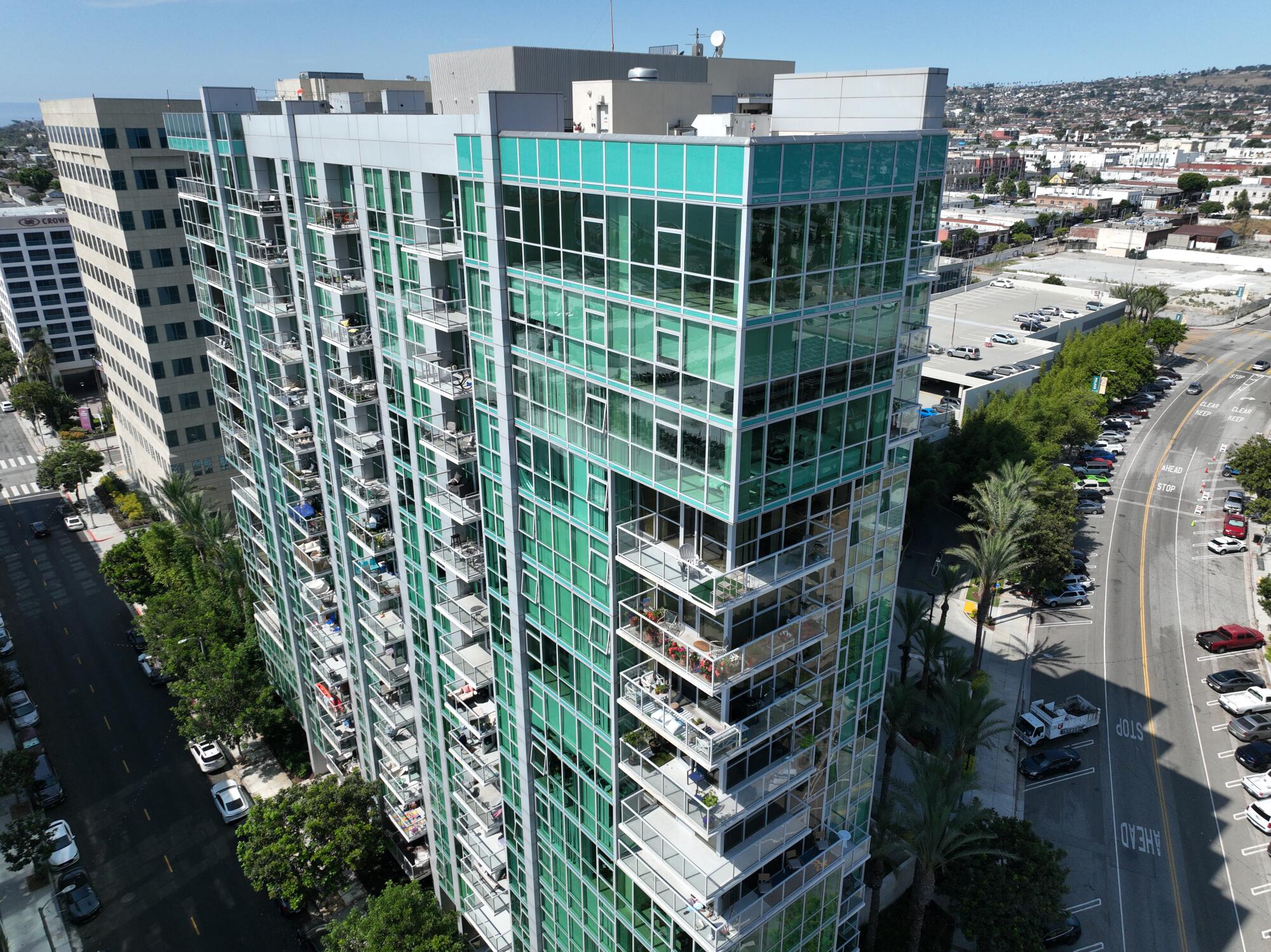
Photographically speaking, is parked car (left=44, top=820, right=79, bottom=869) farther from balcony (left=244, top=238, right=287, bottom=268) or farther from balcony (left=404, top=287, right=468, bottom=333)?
balcony (left=404, top=287, right=468, bottom=333)

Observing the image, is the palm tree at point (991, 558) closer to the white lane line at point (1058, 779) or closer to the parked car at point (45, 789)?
the white lane line at point (1058, 779)

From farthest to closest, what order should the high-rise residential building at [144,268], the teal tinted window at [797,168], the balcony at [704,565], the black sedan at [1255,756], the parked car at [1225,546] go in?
the parked car at [1225,546], the high-rise residential building at [144,268], the black sedan at [1255,756], the balcony at [704,565], the teal tinted window at [797,168]

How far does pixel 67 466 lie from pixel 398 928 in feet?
234

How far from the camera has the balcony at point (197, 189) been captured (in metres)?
45.2

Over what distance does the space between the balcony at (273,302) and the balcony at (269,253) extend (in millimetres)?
1630

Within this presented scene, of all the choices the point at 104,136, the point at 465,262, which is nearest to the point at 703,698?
the point at 465,262

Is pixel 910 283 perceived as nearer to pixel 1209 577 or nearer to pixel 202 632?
pixel 202 632

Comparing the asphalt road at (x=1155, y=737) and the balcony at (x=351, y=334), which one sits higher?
the balcony at (x=351, y=334)

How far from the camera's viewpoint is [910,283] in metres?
22.3

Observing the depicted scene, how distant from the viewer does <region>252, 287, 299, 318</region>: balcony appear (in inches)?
1624

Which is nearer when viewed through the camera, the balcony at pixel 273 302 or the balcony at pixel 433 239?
the balcony at pixel 433 239

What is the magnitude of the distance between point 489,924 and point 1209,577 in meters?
65.8

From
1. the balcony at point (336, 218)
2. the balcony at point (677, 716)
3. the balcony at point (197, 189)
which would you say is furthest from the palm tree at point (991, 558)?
the balcony at point (197, 189)

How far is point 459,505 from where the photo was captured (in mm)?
31109
